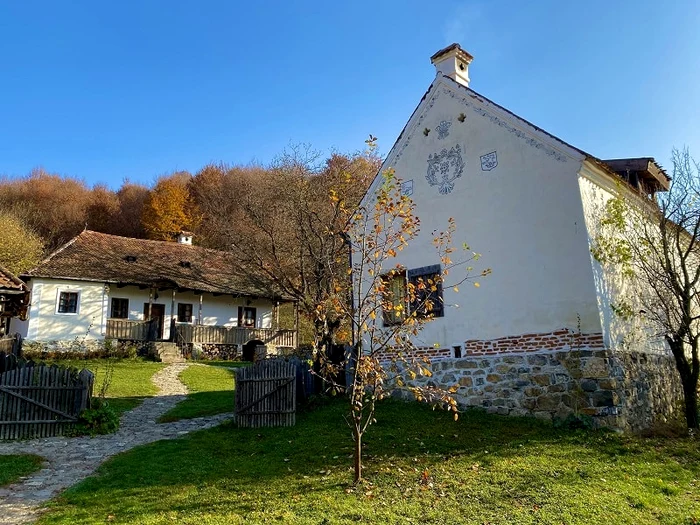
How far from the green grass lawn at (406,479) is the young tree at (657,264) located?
2.08 m

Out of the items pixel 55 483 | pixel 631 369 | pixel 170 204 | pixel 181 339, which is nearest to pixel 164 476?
pixel 55 483

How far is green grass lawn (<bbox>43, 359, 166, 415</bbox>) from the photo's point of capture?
538 inches

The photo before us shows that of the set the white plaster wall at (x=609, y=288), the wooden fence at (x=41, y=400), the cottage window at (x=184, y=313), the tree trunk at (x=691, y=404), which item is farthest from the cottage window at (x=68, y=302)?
the tree trunk at (x=691, y=404)

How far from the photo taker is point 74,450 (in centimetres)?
884

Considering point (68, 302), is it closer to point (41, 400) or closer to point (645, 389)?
point (41, 400)

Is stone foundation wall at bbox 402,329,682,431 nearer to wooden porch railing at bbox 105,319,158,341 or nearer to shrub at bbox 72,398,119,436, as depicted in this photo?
shrub at bbox 72,398,119,436

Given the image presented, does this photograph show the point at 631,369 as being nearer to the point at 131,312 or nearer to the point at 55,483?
the point at 55,483

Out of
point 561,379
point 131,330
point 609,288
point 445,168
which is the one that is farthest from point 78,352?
point 609,288

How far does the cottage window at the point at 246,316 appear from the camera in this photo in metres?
29.2

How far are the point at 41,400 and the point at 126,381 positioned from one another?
698cm

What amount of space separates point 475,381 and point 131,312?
20.3 m

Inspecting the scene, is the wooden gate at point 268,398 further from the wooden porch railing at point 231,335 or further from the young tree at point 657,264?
the wooden porch railing at point 231,335

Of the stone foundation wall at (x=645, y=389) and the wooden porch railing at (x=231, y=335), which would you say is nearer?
the stone foundation wall at (x=645, y=389)

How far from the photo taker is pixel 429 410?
10922 millimetres
